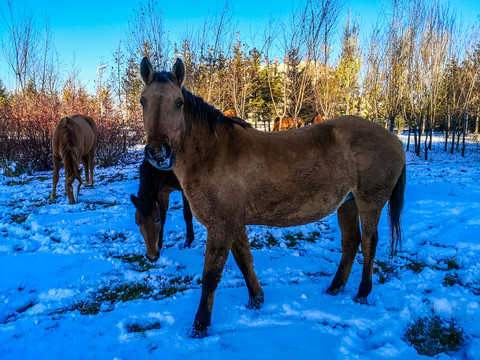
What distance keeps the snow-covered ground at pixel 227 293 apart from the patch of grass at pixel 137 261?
0.05 feet

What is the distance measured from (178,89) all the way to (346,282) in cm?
259

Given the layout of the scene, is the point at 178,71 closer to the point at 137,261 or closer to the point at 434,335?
the point at 137,261

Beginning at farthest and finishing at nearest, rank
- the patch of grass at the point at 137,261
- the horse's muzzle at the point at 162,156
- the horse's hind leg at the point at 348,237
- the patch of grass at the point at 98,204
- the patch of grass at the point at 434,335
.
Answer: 1. the patch of grass at the point at 98,204
2. the patch of grass at the point at 137,261
3. the horse's hind leg at the point at 348,237
4. the patch of grass at the point at 434,335
5. the horse's muzzle at the point at 162,156

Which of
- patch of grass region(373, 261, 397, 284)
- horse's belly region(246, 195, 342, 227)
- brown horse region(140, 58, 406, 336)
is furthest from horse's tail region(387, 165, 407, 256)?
horse's belly region(246, 195, 342, 227)

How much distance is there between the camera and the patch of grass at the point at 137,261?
3633 mm

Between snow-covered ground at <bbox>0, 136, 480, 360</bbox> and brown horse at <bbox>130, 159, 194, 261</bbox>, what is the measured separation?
1.09 ft

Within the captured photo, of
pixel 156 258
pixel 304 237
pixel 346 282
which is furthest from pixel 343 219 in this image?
pixel 156 258

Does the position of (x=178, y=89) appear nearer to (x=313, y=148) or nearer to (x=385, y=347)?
(x=313, y=148)

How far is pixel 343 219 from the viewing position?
3.02 metres

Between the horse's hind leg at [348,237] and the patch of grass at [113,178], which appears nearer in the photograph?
the horse's hind leg at [348,237]

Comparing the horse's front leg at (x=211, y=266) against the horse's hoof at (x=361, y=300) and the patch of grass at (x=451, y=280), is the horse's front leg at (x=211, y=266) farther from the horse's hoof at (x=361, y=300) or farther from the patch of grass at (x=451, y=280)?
the patch of grass at (x=451, y=280)

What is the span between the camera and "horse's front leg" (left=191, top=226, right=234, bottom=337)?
2248 mm

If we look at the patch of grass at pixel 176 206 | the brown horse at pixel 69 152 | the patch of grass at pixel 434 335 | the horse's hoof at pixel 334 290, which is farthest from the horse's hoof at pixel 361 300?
the brown horse at pixel 69 152

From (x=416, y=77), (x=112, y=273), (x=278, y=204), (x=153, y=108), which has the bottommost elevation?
(x=112, y=273)
